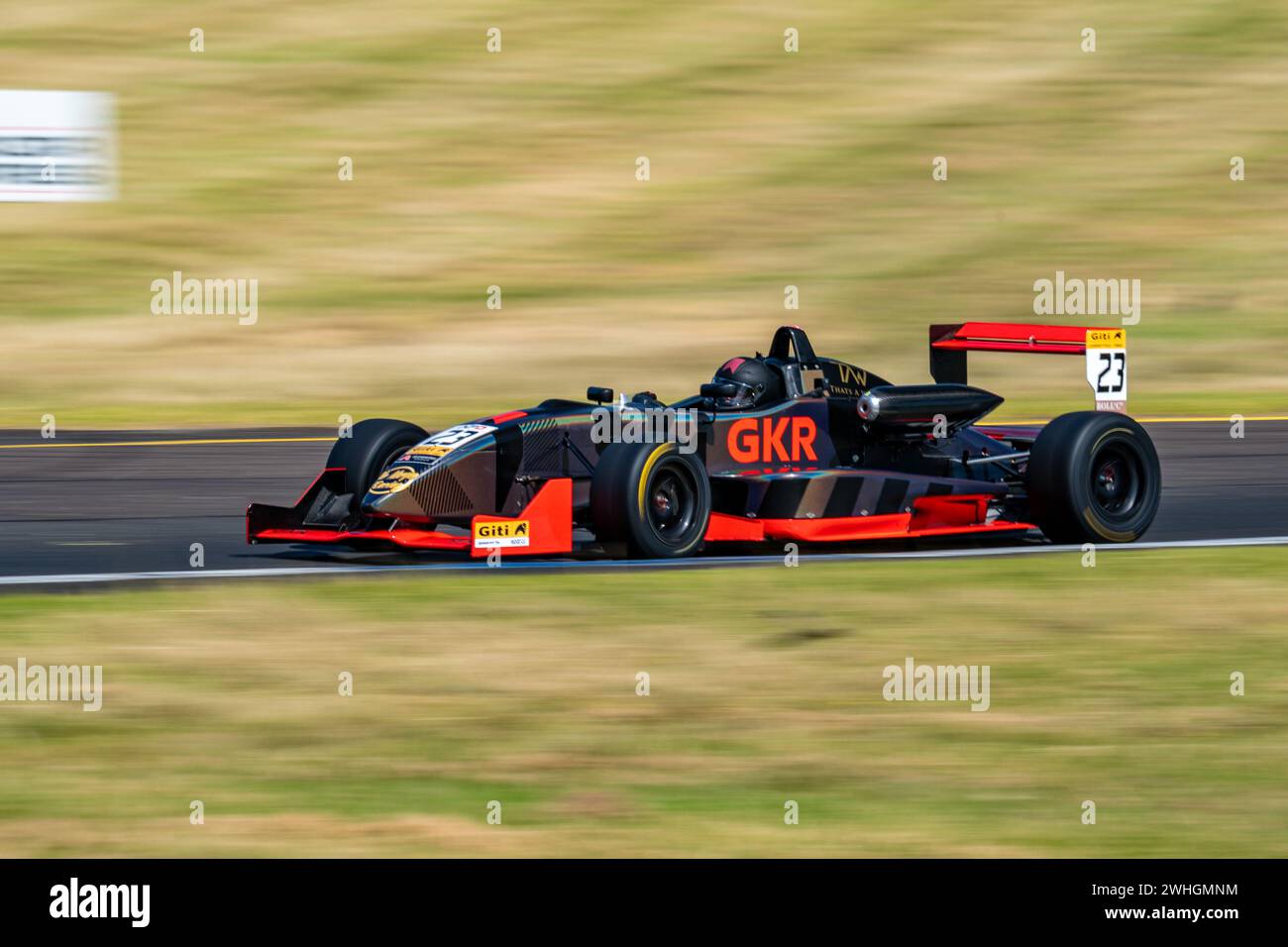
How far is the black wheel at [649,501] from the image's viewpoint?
9.73 m

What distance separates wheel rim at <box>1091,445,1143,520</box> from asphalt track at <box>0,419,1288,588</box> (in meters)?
0.34

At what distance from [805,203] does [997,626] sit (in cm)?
1814

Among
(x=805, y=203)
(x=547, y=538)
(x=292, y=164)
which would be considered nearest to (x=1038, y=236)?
(x=805, y=203)

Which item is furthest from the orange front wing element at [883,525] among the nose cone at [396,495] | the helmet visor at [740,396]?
the nose cone at [396,495]

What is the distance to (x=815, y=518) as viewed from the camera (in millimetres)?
10523

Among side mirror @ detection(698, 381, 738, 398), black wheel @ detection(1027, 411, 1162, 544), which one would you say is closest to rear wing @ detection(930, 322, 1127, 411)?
black wheel @ detection(1027, 411, 1162, 544)

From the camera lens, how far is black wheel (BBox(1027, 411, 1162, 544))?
34.9ft

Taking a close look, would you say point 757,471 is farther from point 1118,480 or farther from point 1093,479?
point 1118,480

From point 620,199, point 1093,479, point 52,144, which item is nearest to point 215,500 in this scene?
point 1093,479

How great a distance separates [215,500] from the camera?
13.4 m

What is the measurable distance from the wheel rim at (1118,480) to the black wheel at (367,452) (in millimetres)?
3883

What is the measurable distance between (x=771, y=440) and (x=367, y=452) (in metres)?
2.26

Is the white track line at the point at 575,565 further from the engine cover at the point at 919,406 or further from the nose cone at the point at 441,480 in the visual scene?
the engine cover at the point at 919,406

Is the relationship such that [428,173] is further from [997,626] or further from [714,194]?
[997,626]
